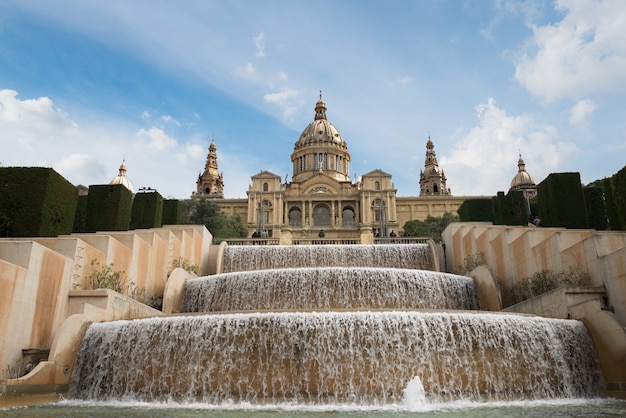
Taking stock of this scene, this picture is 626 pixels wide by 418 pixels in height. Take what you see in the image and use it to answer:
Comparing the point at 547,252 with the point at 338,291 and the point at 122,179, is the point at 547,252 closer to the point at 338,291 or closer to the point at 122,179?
the point at 338,291

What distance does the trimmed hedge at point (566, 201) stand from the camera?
19.5 metres

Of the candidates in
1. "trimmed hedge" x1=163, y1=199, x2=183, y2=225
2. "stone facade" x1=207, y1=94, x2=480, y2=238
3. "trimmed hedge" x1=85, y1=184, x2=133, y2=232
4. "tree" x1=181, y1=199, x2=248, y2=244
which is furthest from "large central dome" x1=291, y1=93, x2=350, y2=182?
"trimmed hedge" x1=85, y1=184, x2=133, y2=232

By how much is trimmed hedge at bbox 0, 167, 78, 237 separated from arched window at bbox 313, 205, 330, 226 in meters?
63.1

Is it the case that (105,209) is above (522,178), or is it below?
below

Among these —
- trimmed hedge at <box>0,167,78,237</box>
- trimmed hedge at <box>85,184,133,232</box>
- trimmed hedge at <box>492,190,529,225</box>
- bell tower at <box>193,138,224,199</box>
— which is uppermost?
bell tower at <box>193,138,224,199</box>

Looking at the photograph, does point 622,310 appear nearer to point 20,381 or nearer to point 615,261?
point 615,261

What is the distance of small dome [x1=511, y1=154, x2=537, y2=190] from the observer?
85500 mm

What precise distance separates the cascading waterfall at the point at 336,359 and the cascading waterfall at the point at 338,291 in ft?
18.6

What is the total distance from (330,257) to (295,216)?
5478 cm

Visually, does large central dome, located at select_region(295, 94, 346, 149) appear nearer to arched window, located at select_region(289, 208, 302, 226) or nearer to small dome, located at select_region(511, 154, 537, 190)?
arched window, located at select_region(289, 208, 302, 226)

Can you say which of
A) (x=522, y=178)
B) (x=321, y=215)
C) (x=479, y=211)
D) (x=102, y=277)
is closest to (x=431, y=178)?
(x=522, y=178)

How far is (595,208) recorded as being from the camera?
2241 centimetres

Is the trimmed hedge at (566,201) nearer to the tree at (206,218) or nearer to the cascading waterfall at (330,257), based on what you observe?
the cascading waterfall at (330,257)

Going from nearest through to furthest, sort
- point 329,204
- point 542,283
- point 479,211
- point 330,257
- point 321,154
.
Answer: point 542,283, point 330,257, point 479,211, point 329,204, point 321,154
